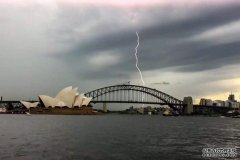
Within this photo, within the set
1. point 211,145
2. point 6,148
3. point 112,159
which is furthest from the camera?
point 211,145

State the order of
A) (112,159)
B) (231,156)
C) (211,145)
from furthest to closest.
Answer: (211,145) < (231,156) < (112,159)

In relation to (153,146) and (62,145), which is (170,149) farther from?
(62,145)

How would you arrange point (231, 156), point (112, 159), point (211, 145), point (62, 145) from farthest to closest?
point (211, 145) → point (62, 145) → point (231, 156) → point (112, 159)

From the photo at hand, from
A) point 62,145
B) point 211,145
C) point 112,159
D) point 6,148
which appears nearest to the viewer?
point 112,159

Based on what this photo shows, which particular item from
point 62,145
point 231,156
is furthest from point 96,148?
point 231,156

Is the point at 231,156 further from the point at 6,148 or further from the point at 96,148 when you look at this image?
the point at 6,148

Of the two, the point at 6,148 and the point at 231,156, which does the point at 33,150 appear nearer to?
the point at 6,148

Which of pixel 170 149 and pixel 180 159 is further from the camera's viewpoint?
pixel 170 149

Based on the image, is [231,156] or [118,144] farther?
[118,144]

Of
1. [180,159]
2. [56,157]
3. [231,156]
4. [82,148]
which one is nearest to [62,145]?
[82,148]
